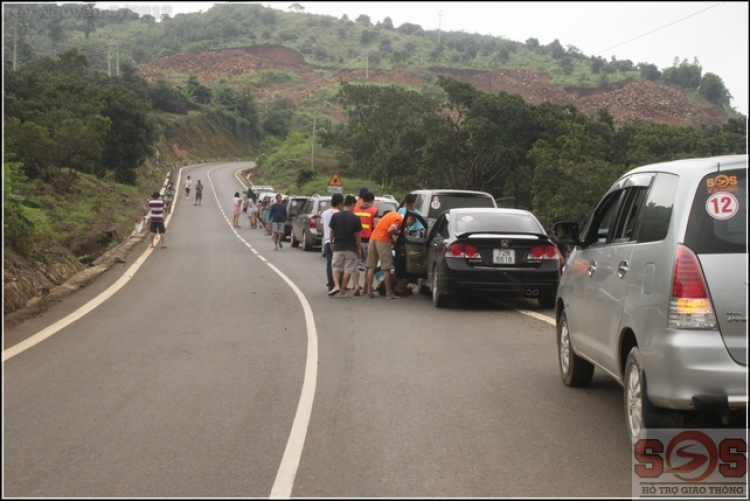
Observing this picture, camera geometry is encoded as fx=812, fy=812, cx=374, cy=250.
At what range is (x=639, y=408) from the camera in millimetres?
5312

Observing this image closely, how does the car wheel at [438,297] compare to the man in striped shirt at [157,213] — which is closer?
the car wheel at [438,297]

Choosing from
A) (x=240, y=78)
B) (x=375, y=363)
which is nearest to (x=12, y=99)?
(x=375, y=363)

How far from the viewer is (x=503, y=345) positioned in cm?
1016

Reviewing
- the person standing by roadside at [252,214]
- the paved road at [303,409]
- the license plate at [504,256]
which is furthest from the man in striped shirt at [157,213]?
the person standing by roadside at [252,214]

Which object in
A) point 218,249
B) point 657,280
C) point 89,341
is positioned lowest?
point 218,249

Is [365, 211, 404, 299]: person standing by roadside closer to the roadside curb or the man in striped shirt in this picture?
the roadside curb

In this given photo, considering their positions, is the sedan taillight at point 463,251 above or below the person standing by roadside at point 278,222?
above

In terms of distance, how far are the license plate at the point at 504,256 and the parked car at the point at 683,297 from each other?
6.98 m

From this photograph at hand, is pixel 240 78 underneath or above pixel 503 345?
above

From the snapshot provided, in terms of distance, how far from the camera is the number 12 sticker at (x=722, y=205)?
4.84 m

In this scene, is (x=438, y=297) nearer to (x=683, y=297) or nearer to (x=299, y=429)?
(x=299, y=429)

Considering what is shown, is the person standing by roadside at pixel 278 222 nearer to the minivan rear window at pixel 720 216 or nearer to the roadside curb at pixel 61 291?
the roadside curb at pixel 61 291

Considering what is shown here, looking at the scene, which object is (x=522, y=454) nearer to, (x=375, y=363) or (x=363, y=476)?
(x=363, y=476)

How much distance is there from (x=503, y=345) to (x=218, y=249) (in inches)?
797
